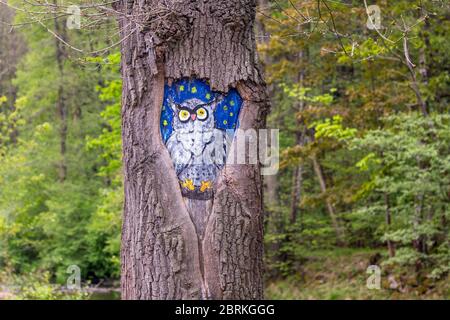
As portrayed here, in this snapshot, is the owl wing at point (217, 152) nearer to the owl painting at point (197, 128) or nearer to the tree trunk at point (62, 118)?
the owl painting at point (197, 128)

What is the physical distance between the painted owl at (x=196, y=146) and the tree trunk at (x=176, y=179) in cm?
6

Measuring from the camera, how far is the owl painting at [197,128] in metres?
4.34

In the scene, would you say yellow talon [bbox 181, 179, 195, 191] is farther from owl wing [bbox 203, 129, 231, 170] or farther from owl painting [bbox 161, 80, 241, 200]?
owl wing [bbox 203, 129, 231, 170]

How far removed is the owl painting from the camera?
14.2 ft

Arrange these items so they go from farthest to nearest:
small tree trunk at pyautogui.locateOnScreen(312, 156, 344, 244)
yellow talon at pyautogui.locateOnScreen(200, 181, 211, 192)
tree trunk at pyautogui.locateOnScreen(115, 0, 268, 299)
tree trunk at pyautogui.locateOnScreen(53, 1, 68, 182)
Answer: tree trunk at pyautogui.locateOnScreen(53, 1, 68, 182), small tree trunk at pyautogui.locateOnScreen(312, 156, 344, 244), yellow talon at pyautogui.locateOnScreen(200, 181, 211, 192), tree trunk at pyautogui.locateOnScreen(115, 0, 268, 299)

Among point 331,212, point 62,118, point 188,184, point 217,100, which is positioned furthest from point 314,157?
point 62,118

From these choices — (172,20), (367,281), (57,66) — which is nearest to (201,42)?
(172,20)

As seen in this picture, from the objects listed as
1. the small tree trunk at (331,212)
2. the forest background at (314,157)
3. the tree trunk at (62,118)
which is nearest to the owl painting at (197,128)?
the forest background at (314,157)

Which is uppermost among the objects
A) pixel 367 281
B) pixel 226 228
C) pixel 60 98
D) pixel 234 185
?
pixel 60 98

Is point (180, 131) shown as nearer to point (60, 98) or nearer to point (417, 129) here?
point (417, 129)

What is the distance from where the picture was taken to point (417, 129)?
12578mm

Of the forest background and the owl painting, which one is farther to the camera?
the forest background

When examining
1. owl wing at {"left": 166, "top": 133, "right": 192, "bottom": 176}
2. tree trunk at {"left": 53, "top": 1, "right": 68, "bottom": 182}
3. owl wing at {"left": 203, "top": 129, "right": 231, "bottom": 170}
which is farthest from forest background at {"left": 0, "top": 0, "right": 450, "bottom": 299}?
owl wing at {"left": 203, "top": 129, "right": 231, "bottom": 170}
